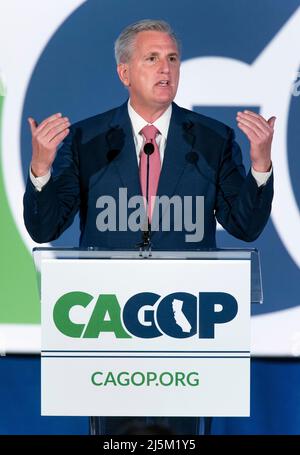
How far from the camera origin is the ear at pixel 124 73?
495cm

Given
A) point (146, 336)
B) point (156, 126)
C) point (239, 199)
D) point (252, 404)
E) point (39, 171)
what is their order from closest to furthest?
point (146, 336)
point (39, 171)
point (239, 199)
point (156, 126)
point (252, 404)

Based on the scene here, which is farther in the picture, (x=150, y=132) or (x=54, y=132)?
(x=150, y=132)

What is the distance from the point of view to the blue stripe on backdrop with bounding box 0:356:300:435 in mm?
5055

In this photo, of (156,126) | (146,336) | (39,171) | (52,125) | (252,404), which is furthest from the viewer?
(252,404)

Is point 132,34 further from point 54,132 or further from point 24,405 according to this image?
point 24,405

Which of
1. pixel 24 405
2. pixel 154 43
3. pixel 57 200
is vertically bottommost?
pixel 24 405

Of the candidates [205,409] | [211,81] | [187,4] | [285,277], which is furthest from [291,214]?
[205,409]

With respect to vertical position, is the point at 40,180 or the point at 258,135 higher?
the point at 258,135

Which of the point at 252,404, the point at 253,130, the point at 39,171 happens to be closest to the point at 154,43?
the point at 253,130

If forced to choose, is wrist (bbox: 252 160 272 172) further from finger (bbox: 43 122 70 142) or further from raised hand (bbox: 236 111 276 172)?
finger (bbox: 43 122 70 142)

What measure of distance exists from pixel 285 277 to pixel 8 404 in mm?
1476

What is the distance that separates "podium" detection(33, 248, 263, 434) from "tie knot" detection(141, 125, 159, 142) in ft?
3.52

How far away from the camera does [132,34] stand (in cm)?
489

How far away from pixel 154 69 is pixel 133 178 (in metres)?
0.51
